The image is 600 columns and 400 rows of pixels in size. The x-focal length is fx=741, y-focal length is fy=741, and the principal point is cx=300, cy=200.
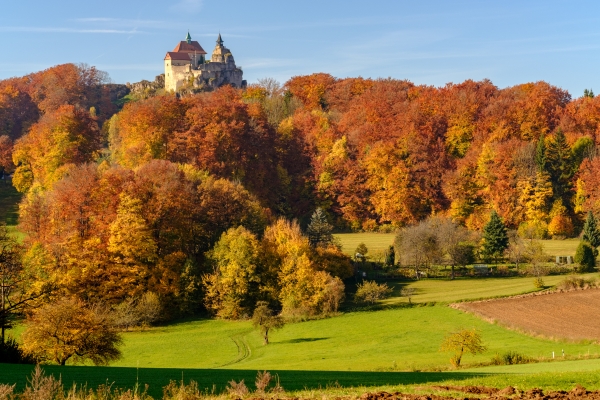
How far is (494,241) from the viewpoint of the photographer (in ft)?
205

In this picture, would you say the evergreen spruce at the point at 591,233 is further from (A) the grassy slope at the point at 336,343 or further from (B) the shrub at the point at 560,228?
(A) the grassy slope at the point at 336,343

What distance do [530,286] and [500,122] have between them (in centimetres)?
3477

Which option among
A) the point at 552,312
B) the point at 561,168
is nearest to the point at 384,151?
the point at 561,168

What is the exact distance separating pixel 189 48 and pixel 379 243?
71.0 m

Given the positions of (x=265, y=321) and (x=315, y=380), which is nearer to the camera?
(x=315, y=380)

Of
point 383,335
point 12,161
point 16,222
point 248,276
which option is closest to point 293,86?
point 12,161

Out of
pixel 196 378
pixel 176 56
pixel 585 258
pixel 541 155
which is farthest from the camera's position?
pixel 176 56

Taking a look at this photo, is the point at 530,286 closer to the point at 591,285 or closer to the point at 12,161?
the point at 591,285

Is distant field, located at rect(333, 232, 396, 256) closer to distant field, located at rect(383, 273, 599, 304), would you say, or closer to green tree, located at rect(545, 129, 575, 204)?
distant field, located at rect(383, 273, 599, 304)

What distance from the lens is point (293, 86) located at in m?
108

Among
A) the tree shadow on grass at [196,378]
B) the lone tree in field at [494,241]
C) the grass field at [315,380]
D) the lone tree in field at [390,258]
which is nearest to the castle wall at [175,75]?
the lone tree in field at [390,258]

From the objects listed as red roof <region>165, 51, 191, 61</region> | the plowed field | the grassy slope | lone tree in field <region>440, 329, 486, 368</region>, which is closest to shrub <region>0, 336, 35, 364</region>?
the grassy slope

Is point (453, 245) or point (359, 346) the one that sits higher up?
point (453, 245)

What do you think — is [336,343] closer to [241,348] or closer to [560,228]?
[241,348]
